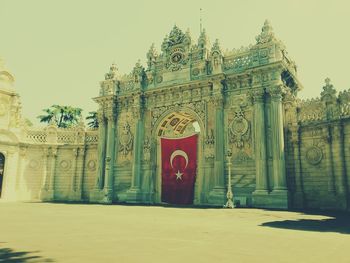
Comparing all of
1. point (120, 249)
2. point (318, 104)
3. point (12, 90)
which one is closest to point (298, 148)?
point (318, 104)

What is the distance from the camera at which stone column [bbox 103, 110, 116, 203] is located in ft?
93.2

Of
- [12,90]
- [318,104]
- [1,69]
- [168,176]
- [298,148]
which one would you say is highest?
[1,69]

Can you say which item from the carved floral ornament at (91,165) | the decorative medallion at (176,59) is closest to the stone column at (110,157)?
the carved floral ornament at (91,165)

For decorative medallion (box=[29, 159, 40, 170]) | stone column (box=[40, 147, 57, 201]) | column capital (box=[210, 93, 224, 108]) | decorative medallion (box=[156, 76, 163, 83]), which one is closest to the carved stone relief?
column capital (box=[210, 93, 224, 108])

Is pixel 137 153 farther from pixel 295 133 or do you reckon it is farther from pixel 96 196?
pixel 295 133

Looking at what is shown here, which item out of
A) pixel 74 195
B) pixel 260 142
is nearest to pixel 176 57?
pixel 260 142

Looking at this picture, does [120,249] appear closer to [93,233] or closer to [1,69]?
[93,233]

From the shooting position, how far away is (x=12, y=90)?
3209 centimetres

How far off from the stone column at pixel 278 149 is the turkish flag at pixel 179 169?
6685 mm

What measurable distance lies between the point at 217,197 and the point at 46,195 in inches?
723

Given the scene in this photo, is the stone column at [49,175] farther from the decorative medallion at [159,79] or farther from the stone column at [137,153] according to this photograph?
the decorative medallion at [159,79]

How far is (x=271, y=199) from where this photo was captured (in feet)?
68.4

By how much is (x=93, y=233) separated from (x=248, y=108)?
693 inches

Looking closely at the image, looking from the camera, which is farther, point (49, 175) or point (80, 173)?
point (80, 173)
